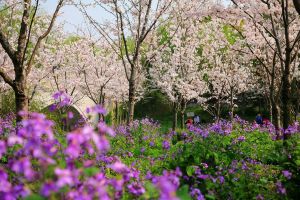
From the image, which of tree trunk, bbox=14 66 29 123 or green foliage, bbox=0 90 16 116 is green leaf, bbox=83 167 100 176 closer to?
tree trunk, bbox=14 66 29 123

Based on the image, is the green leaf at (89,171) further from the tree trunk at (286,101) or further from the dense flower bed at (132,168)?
the tree trunk at (286,101)

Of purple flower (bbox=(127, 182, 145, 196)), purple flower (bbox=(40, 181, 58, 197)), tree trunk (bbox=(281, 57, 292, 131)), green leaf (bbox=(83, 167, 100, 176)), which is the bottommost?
purple flower (bbox=(127, 182, 145, 196))

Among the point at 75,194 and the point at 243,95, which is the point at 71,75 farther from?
the point at 75,194

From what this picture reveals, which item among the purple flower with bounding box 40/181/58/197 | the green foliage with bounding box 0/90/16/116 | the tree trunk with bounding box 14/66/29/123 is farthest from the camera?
the green foliage with bounding box 0/90/16/116

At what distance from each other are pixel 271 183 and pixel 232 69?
17889 millimetres

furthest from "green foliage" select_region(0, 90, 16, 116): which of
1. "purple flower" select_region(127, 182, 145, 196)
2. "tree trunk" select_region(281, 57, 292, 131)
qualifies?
"purple flower" select_region(127, 182, 145, 196)

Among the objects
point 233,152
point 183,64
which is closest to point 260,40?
point 183,64

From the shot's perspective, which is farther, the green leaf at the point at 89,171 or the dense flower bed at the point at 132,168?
the green leaf at the point at 89,171

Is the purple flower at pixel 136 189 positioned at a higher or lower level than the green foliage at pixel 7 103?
lower

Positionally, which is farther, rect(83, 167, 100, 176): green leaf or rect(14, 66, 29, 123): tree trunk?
rect(14, 66, 29, 123): tree trunk

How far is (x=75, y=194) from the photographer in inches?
81.8

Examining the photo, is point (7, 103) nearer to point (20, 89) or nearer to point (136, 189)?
point (20, 89)

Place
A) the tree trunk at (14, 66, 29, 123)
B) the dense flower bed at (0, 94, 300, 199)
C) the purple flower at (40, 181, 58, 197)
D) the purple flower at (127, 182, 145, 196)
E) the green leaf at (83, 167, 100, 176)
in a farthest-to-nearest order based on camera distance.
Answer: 1. the tree trunk at (14, 66, 29, 123)
2. the purple flower at (127, 182, 145, 196)
3. the green leaf at (83, 167, 100, 176)
4. the dense flower bed at (0, 94, 300, 199)
5. the purple flower at (40, 181, 58, 197)

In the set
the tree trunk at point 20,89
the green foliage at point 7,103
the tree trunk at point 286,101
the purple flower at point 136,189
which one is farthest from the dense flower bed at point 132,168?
the green foliage at point 7,103
